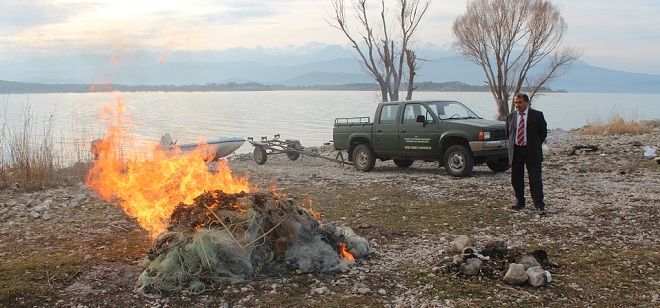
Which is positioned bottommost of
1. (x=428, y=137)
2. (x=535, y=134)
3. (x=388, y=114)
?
(x=428, y=137)

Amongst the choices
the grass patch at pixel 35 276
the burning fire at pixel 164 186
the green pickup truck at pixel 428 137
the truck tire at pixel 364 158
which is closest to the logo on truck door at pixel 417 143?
the green pickup truck at pixel 428 137

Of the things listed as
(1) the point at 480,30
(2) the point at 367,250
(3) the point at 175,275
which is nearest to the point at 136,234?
(3) the point at 175,275

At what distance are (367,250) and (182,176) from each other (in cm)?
305

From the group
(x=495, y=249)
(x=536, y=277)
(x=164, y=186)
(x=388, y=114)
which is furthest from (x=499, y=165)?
(x=164, y=186)

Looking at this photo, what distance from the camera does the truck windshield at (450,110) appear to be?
14227 millimetres

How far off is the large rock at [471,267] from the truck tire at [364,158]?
9679mm

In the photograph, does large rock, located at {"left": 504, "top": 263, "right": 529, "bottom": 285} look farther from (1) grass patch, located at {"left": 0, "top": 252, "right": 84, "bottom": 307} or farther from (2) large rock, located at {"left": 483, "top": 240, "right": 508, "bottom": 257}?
(1) grass patch, located at {"left": 0, "top": 252, "right": 84, "bottom": 307}

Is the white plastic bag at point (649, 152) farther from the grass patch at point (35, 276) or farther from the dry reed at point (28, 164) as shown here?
the dry reed at point (28, 164)

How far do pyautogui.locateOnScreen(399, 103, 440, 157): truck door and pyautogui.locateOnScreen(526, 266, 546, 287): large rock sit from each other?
27.4ft

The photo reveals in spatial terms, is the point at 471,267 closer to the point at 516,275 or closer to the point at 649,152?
the point at 516,275

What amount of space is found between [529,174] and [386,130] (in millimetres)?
6367

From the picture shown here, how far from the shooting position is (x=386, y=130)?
15.3 meters

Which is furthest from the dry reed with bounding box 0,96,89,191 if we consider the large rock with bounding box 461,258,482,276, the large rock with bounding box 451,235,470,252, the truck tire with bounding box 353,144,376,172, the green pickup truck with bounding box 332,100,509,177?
the large rock with bounding box 461,258,482,276

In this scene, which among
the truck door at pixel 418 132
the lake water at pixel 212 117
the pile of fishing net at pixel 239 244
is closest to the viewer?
the pile of fishing net at pixel 239 244
